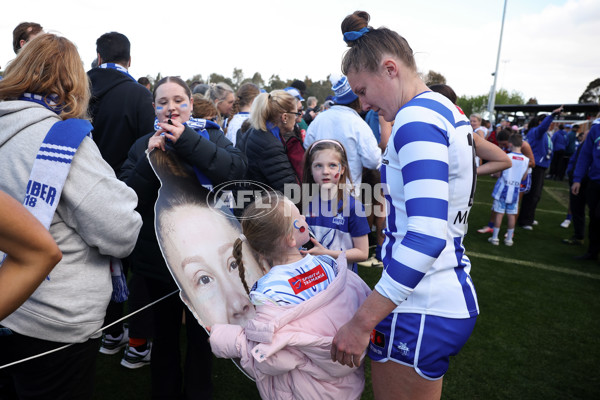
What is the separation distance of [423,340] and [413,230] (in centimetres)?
43

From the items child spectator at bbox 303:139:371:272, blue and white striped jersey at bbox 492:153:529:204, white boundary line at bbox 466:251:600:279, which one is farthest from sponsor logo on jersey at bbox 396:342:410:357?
blue and white striped jersey at bbox 492:153:529:204

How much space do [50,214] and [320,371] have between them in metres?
1.18

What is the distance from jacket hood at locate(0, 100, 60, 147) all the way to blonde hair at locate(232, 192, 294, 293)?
0.91 meters

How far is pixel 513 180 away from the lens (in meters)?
6.62

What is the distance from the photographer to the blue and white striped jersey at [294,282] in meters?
1.54

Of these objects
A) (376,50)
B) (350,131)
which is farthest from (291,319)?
(350,131)

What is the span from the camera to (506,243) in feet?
22.2

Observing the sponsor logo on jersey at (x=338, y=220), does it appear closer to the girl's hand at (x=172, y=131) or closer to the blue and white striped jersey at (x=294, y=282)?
the blue and white striped jersey at (x=294, y=282)

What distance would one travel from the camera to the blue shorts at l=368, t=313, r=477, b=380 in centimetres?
136

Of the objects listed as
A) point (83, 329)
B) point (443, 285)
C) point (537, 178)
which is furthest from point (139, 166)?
point (537, 178)

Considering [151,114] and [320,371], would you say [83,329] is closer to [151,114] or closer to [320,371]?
[320,371]

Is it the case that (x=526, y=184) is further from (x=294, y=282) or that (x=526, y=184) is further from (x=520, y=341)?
(x=294, y=282)

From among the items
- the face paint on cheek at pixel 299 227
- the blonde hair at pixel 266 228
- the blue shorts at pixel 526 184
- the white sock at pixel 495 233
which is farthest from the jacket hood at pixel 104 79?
the blue shorts at pixel 526 184

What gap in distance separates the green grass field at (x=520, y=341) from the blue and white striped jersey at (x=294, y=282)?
1561mm
